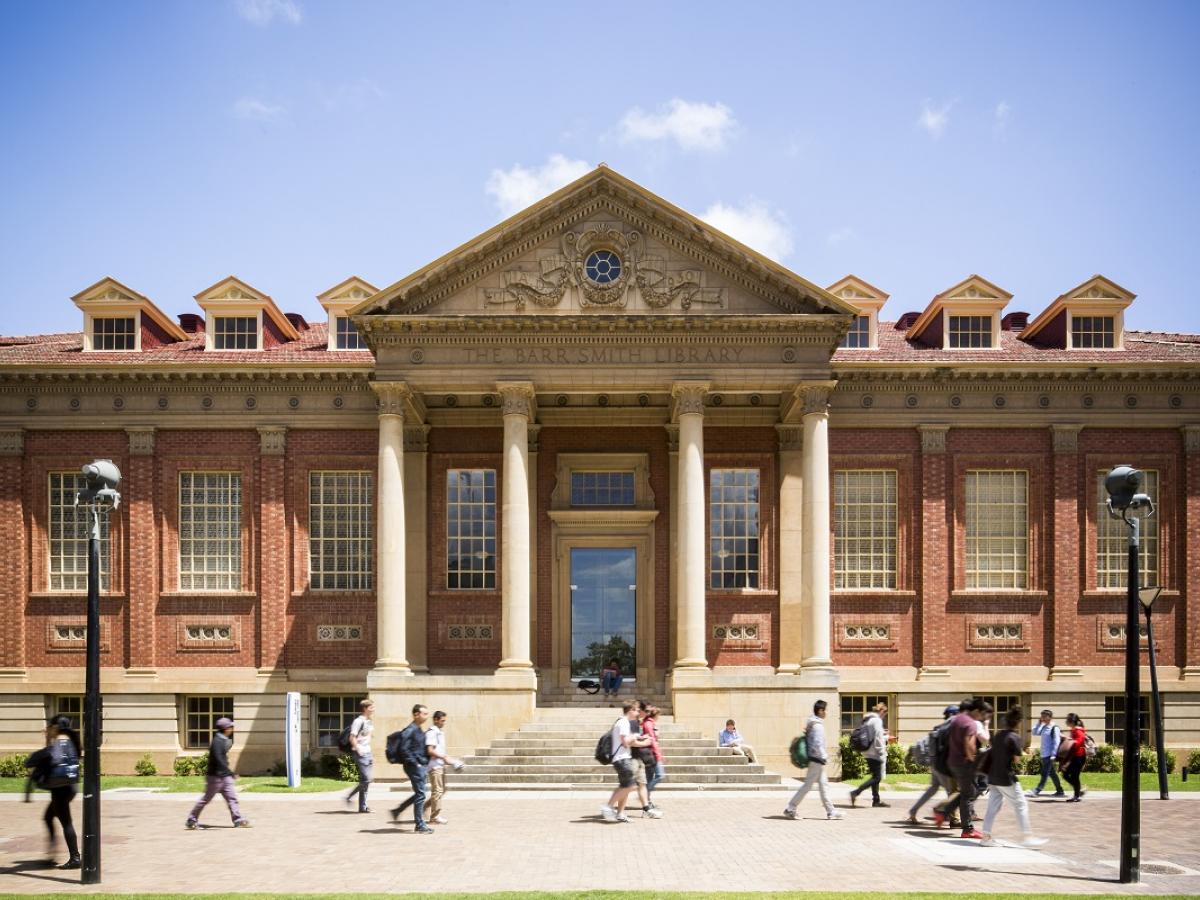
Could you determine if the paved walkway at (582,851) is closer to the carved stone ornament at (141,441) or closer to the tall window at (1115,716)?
the tall window at (1115,716)

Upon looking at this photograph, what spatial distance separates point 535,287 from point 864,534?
37.9 ft

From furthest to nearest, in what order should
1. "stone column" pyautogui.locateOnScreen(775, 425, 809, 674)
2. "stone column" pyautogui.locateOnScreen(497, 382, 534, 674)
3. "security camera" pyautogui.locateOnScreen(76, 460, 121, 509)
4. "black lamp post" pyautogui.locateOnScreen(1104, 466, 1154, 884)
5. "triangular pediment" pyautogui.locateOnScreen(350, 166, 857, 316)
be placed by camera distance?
1. "stone column" pyautogui.locateOnScreen(775, 425, 809, 674)
2. "triangular pediment" pyautogui.locateOnScreen(350, 166, 857, 316)
3. "stone column" pyautogui.locateOnScreen(497, 382, 534, 674)
4. "security camera" pyautogui.locateOnScreen(76, 460, 121, 509)
5. "black lamp post" pyautogui.locateOnScreen(1104, 466, 1154, 884)

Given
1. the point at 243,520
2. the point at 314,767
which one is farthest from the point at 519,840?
the point at 243,520

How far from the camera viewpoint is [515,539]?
89.6ft

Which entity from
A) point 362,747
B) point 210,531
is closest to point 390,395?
point 210,531

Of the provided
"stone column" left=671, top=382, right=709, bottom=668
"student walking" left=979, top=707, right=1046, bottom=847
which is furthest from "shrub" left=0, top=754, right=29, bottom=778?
"student walking" left=979, top=707, right=1046, bottom=847

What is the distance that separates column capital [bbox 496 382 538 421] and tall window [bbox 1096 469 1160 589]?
16.1m

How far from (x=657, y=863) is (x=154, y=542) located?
2115 centimetres

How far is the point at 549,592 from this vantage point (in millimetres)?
31719

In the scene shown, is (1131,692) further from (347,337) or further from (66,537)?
(66,537)

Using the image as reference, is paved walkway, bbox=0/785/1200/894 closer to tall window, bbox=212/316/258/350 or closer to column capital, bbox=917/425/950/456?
column capital, bbox=917/425/950/456

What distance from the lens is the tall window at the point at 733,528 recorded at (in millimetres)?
31688

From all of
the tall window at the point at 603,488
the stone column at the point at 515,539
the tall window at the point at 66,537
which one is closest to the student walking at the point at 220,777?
the stone column at the point at 515,539

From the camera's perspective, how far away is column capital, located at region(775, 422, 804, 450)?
31.2 metres
